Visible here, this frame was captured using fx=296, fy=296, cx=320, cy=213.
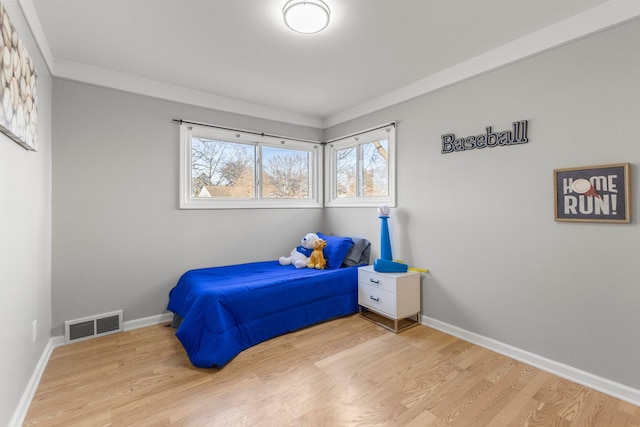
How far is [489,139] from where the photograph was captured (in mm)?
2461

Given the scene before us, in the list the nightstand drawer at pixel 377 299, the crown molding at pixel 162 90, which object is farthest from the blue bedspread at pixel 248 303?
the crown molding at pixel 162 90

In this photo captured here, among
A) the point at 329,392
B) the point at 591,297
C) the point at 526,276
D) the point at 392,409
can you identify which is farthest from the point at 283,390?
the point at 591,297

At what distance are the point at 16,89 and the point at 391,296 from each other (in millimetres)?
2949

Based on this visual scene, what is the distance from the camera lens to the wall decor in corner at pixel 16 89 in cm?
134

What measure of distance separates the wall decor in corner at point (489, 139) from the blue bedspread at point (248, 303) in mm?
1619

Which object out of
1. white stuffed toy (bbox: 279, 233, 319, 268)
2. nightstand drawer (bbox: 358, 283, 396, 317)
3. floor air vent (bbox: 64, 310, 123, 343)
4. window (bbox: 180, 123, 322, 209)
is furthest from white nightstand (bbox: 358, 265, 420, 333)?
floor air vent (bbox: 64, 310, 123, 343)

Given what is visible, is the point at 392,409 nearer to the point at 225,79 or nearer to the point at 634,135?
the point at 634,135

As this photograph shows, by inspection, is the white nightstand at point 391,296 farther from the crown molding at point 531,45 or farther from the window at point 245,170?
the crown molding at point 531,45

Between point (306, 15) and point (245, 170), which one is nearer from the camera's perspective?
point (306, 15)

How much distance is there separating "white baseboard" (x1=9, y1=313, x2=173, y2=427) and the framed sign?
351cm

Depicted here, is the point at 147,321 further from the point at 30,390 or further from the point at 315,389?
the point at 315,389

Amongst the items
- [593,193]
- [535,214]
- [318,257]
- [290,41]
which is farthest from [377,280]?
[290,41]

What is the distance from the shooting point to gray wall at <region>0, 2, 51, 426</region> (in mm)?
1463


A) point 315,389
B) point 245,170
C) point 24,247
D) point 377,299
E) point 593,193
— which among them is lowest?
point 315,389
